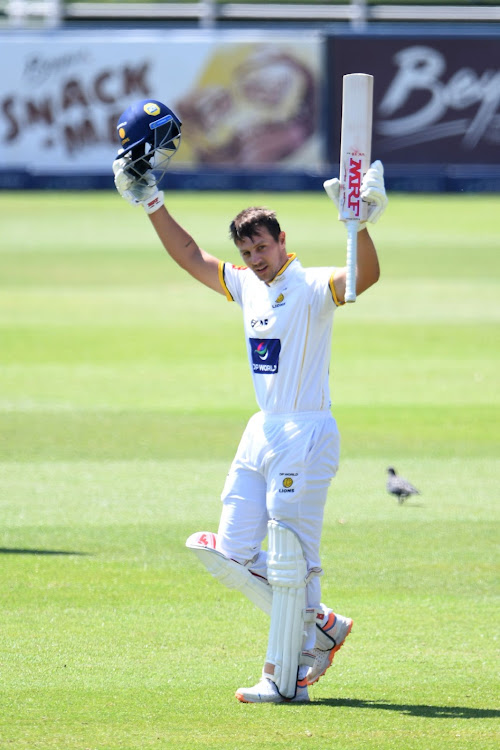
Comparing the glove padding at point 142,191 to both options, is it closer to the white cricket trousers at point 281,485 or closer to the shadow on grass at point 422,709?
the white cricket trousers at point 281,485

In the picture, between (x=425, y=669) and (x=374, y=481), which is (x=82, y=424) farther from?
(x=425, y=669)

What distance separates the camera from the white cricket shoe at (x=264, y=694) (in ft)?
17.0

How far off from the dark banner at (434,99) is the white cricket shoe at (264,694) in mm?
29148

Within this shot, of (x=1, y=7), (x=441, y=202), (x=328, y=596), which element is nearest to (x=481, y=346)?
(x=328, y=596)

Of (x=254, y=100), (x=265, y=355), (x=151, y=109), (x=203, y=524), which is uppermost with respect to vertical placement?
(x=151, y=109)

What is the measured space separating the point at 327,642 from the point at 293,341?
49.9 inches

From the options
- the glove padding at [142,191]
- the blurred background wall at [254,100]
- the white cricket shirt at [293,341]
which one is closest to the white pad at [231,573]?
the white cricket shirt at [293,341]

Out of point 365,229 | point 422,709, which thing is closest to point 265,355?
point 365,229

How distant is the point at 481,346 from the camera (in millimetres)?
15422

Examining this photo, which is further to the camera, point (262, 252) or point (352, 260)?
point (262, 252)

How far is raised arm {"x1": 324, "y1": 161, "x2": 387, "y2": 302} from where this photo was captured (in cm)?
505

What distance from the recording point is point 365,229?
521 cm

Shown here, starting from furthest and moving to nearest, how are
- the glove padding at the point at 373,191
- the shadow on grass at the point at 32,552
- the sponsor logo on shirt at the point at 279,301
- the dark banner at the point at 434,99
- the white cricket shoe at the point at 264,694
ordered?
the dark banner at the point at 434,99, the shadow on grass at the point at 32,552, the sponsor logo on shirt at the point at 279,301, the white cricket shoe at the point at 264,694, the glove padding at the point at 373,191

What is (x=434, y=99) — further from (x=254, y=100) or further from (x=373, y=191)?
(x=373, y=191)
